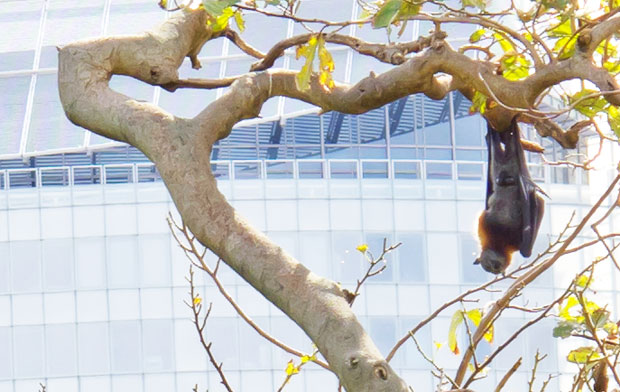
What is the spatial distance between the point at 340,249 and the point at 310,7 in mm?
6331

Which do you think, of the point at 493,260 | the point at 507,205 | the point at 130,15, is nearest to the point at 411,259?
the point at 130,15

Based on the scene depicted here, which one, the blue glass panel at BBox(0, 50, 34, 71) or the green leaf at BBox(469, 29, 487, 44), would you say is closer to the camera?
the green leaf at BBox(469, 29, 487, 44)

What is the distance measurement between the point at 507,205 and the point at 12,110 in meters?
28.5

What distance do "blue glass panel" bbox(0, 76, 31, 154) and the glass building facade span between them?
0.16 ft

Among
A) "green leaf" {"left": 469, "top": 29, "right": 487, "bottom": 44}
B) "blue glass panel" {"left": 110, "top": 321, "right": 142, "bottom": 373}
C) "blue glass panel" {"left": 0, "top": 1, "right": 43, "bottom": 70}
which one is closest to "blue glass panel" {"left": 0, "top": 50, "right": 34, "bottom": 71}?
"blue glass panel" {"left": 0, "top": 1, "right": 43, "bottom": 70}

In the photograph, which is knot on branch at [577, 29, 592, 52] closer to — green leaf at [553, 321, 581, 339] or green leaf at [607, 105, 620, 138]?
green leaf at [607, 105, 620, 138]

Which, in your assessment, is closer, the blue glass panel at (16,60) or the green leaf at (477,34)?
the green leaf at (477,34)

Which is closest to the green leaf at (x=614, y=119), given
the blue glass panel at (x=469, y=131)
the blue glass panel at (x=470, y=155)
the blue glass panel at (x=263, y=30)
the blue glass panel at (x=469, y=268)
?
the blue glass panel at (x=263, y=30)

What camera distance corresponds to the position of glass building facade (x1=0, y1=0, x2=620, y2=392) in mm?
32219

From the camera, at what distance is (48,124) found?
33.5 meters

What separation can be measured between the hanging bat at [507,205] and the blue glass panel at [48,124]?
87.0ft

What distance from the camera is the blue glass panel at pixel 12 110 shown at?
3312 cm

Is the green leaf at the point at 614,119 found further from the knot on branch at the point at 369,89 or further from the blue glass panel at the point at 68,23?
the blue glass panel at the point at 68,23

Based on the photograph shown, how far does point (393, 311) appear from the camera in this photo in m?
33.1
